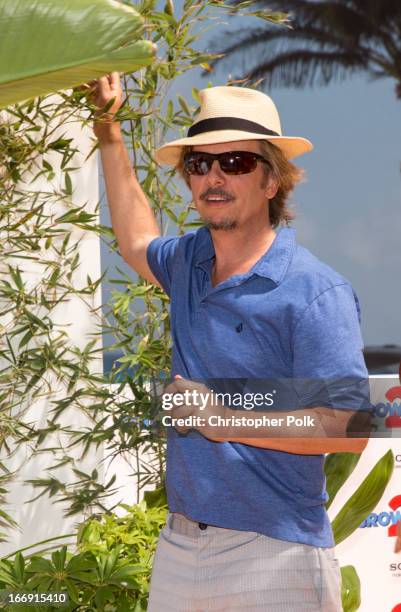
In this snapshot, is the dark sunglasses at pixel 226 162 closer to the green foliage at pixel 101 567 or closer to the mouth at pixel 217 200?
the mouth at pixel 217 200

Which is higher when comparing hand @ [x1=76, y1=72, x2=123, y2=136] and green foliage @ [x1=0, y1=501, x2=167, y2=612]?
hand @ [x1=76, y1=72, x2=123, y2=136]

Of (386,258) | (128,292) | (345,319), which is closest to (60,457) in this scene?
(128,292)

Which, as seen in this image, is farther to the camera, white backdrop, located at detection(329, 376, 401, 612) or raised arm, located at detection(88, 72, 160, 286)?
white backdrop, located at detection(329, 376, 401, 612)

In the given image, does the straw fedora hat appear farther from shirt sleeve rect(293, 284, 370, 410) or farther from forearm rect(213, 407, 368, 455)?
forearm rect(213, 407, 368, 455)

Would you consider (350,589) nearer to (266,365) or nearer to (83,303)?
(83,303)

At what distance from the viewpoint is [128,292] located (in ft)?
9.91

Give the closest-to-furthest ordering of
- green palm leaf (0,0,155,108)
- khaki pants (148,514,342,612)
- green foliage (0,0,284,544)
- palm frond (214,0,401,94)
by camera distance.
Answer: green palm leaf (0,0,155,108) → khaki pants (148,514,342,612) → green foliage (0,0,284,544) → palm frond (214,0,401,94)

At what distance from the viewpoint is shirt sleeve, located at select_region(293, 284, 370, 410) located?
1.76 m

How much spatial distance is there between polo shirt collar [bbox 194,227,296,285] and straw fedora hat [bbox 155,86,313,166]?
0.20m

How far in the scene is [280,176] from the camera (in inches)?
83.1

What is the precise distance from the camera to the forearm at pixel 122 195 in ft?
7.56

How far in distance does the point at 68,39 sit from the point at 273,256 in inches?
28.2

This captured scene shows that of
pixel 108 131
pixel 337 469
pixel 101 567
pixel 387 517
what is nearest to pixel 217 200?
pixel 108 131

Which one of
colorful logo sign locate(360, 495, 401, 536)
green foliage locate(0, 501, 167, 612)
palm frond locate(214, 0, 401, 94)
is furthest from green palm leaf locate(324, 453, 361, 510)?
palm frond locate(214, 0, 401, 94)
